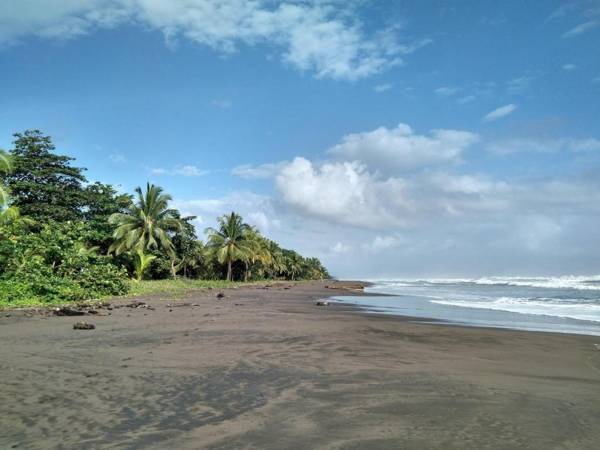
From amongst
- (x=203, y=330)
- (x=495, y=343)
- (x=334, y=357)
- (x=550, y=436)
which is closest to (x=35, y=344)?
(x=203, y=330)

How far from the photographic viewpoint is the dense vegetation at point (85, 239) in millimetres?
17281

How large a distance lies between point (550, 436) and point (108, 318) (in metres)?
10.8

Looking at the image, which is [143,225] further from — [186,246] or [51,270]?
[51,270]

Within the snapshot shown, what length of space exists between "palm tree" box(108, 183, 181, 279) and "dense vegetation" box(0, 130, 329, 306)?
82mm

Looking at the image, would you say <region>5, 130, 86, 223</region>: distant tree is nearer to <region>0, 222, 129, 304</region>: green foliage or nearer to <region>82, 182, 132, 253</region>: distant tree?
<region>82, 182, 132, 253</region>: distant tree

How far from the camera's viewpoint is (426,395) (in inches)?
175

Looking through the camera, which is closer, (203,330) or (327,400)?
(327,400)

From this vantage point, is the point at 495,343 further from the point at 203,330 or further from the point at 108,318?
the point at 108,318

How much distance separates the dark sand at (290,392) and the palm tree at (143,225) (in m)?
26.4

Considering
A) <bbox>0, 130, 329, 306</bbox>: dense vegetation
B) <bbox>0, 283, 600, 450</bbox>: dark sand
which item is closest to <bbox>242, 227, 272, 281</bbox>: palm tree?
<bbox>0, 130, 329, 306</bbox>: dense vegetation

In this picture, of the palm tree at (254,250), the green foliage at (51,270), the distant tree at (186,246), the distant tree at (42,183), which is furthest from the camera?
the palm tree at (254,250)

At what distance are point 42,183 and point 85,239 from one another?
549 centimetres

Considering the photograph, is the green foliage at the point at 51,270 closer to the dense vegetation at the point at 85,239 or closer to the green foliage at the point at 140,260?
the dense vegetation at the point at 85,239

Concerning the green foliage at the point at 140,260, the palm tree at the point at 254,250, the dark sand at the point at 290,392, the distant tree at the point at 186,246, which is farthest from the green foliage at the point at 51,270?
the palm tree at the point at 254,250
